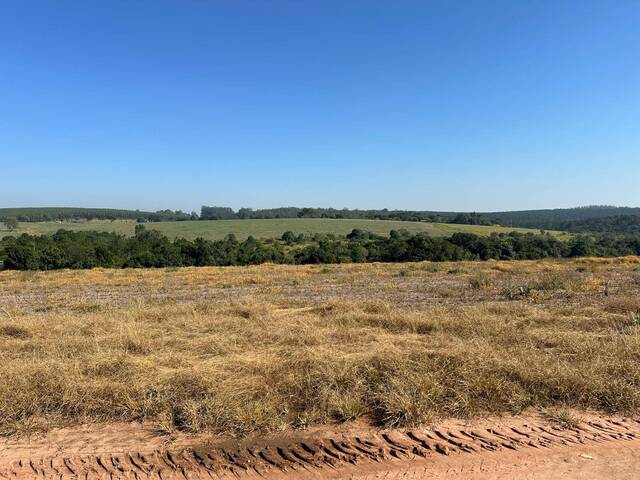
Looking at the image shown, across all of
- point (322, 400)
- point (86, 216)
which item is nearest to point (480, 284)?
point (322, 400)

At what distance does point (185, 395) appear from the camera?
16.5 ft

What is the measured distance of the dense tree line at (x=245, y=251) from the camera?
136 feet

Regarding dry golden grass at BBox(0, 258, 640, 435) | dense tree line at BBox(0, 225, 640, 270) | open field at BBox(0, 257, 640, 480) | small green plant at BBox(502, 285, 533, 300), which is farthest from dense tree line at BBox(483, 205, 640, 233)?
open field at BBox(0, 257, 640, 480)

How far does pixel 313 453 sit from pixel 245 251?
154ft

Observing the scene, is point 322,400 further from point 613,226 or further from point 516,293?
point 613,226

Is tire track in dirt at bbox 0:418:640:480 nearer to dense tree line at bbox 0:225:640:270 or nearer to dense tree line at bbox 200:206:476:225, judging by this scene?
dense tree line at bbox 0:225:640:270

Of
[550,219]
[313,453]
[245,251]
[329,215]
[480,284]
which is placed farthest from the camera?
[550,219]

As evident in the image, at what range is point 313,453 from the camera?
13.0 feet

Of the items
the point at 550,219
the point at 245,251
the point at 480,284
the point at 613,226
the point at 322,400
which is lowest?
the point at 245,251

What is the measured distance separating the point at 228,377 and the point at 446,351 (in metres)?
3.18

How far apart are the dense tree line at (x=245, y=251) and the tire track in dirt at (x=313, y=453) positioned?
4205cm

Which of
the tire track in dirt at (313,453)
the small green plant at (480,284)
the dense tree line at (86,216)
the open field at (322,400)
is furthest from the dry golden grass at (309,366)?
the dense tree line at (86,216)

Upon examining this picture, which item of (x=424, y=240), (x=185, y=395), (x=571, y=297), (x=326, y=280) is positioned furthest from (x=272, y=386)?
(x=424, y=240)

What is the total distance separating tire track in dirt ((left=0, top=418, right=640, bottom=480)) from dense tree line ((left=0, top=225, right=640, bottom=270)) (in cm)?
4205
